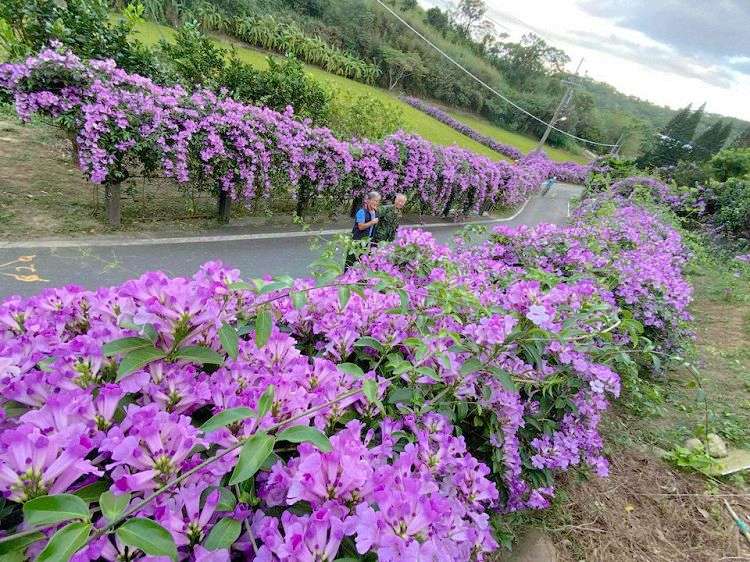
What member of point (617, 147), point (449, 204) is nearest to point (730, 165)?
point (449, 204)

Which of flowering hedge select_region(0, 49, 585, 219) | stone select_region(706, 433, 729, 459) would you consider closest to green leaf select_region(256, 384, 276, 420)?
stone select_region(706, 433, 729, 459)

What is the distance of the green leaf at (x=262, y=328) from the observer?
1.08 metres

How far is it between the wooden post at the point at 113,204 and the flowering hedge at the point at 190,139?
0.35 feet

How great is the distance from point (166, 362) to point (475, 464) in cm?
91

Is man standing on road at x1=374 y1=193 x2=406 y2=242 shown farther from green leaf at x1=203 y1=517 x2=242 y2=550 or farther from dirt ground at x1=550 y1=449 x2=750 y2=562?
green leaf at x1=203 y1=517 x2=242 y2=550

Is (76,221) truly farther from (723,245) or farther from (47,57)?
(723,245)

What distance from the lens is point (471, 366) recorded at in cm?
144

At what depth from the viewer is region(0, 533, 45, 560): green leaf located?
651 millimetres

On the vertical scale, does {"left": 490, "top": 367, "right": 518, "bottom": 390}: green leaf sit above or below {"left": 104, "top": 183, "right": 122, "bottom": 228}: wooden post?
above

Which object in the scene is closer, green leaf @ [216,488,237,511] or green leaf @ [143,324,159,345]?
green leaf @ [216,488,237,511]

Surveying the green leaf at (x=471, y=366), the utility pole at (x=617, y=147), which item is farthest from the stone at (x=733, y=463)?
the utility pole at (x=617, y=147)

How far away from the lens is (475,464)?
4.17 feet

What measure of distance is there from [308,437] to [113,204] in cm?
649

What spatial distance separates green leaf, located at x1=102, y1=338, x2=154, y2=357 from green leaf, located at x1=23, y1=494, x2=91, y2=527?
1.11ft
